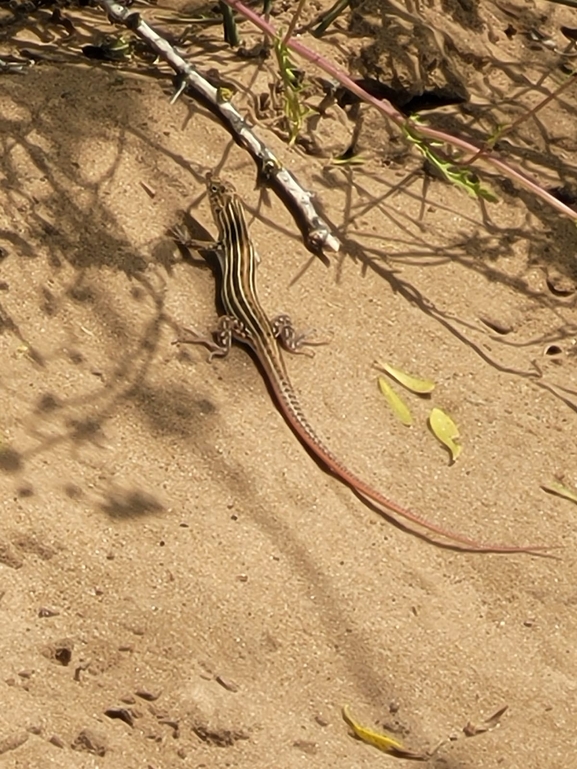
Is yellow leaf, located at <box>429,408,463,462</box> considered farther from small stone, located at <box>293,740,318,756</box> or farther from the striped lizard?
small stone, located at <box>293,740,318,756</box>

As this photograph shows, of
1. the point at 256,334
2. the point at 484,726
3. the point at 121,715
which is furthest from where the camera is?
the point at 256,334

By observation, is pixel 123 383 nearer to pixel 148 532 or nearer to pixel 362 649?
pixel 148 532

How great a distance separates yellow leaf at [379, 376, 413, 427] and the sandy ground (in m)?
0.03

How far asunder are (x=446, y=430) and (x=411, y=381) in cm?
23

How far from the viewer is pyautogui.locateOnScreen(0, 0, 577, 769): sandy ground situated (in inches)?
149

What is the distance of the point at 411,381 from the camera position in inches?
198

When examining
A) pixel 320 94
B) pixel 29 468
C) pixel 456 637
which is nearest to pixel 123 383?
pixel 29 468

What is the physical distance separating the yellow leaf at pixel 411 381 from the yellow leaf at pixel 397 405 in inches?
2.5

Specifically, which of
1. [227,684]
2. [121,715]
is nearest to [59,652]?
[121,715]

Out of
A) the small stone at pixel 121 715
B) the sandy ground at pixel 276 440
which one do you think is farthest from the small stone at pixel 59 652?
the small stone at pixel 121 715

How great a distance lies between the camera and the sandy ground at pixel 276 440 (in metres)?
3.78

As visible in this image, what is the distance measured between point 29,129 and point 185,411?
1.29 meters

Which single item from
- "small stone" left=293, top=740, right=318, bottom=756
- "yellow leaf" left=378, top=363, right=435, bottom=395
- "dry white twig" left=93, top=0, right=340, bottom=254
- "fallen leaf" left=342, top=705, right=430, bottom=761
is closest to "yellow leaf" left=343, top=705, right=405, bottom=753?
"fallen leaf" left=342, top=705, right=430, bottom=761

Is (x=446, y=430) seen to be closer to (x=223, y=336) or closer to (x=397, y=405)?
(x=397, y=405)
